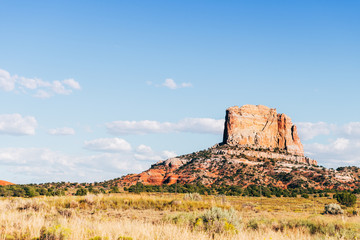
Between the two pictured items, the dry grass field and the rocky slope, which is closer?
the dry grass field

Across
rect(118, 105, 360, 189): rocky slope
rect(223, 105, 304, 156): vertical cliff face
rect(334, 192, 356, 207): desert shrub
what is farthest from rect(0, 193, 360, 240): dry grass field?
rect(223, 105, 304, 156): vertical cliff face

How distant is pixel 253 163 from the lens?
116m

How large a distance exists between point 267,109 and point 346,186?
75.6 meters

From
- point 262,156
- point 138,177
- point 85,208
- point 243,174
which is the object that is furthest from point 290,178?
point 85,208

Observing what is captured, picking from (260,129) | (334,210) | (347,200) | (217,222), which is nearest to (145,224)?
(217,222)

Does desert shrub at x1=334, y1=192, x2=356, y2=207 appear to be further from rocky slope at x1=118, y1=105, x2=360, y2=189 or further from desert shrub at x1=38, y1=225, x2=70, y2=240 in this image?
desert shrub at x1=38, y1=225, x2=70, y2=240

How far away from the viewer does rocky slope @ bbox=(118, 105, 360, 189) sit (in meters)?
103

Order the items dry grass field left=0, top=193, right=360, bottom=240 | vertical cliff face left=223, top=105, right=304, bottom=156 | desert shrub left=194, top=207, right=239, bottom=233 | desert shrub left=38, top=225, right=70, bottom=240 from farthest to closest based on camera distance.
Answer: vertical cliff face left=223, top=105, right=304, bottom=156 → desert shrub left=194, top=207, right=239, bottom=233 → dry grass field left=0, top=193, right=360, bottom=240 → desert shrub left=38, top=225, right=70, bottom=240

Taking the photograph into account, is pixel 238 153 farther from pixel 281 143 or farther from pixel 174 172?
pixel 281 143

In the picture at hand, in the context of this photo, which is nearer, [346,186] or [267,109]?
[346,186]

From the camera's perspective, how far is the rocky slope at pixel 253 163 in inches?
4058

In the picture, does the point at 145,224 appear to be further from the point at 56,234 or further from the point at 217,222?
the point at 217,222

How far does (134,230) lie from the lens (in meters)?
9.07

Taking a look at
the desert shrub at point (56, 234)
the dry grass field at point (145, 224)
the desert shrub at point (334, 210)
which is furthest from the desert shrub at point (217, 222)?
the desert shrub at point (334, 210)
